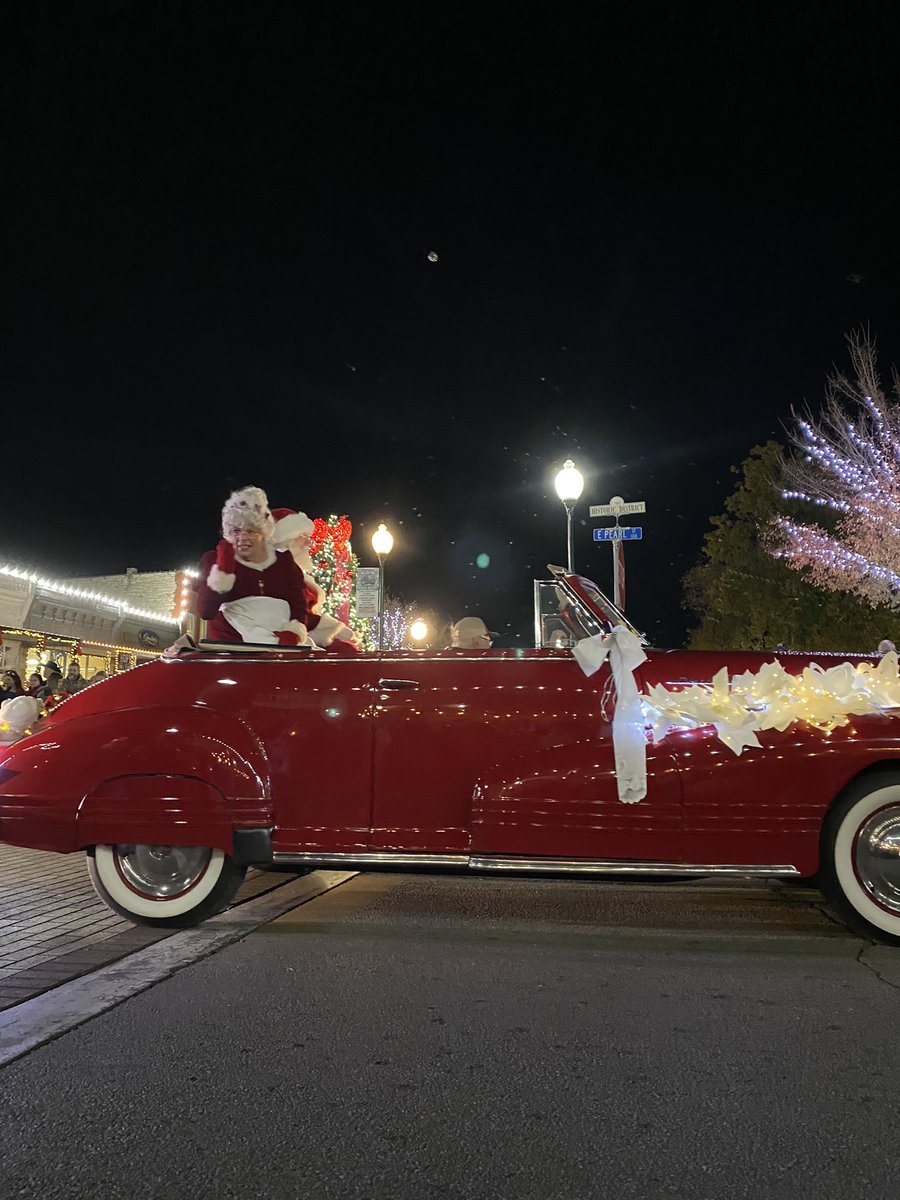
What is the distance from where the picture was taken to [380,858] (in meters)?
4.17

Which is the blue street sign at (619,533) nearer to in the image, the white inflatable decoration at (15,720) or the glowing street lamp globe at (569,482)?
the glowing street lamp globe at (569,482)

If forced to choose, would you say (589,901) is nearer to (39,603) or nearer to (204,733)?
(204,733)

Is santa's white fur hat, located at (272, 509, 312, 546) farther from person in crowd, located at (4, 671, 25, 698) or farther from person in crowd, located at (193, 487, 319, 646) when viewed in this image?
person in crowd, located at (4, 671, 25, 698)

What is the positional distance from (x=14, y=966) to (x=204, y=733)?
4.10ft

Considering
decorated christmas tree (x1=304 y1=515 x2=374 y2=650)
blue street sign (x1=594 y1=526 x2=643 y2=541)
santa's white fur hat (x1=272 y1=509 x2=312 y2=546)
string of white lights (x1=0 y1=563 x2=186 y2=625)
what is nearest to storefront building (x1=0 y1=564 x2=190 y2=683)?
string of white lights (x1=0 y1=563 x2=186 y2=625)

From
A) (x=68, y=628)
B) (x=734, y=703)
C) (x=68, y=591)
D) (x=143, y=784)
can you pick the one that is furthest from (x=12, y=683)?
(x=68, y=591)

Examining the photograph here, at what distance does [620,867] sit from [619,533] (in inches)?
302

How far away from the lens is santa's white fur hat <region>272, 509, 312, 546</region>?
5.26 m

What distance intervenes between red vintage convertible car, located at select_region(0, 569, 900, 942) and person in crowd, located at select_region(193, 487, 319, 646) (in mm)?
393

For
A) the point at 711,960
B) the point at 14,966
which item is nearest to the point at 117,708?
the point at 14,966

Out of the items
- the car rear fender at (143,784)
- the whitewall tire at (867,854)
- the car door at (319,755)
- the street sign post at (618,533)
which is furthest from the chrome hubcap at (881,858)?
the street sign post at (618,533)

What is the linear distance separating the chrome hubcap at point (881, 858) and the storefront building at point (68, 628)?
1565cm

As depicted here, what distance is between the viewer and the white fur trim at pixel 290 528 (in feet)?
17.3

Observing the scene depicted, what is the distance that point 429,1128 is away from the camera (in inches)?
93.3
